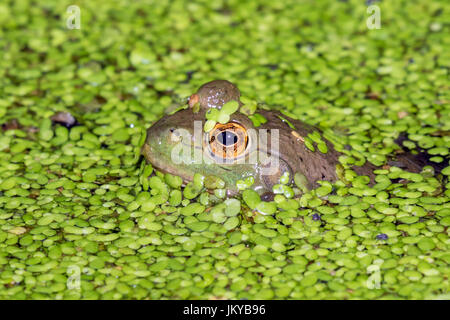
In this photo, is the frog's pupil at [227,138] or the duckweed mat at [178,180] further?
the frog's pupil at [227,138]

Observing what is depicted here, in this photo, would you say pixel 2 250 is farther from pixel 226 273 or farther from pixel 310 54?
pixel 310 54

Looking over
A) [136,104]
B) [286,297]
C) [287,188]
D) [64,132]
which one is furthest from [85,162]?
[286,297]

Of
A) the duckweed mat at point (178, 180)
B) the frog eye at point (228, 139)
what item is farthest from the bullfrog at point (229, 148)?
the duckweed mat at point (178, 180)

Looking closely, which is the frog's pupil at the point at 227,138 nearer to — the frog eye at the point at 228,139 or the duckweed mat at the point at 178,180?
the frog eye at the point at 228,139

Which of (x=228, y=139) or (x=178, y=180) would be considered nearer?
(x=228, y=139)

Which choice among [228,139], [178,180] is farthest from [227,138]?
[178,180]

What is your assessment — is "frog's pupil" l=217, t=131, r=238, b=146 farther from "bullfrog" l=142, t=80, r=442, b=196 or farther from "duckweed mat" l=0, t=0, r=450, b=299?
"duckweed mat" l=0, t=0, r=450, b=299

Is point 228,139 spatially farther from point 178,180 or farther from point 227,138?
point 178,180
